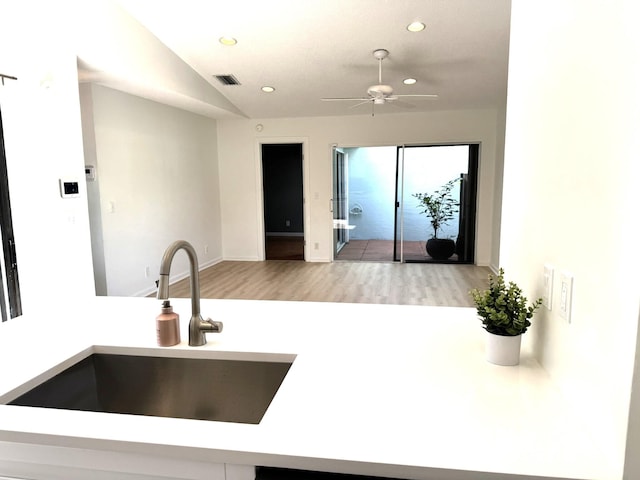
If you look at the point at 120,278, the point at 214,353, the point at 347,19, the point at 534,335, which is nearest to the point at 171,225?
the point at 120,278

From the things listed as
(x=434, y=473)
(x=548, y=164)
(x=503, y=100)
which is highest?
(x=503, y=100)

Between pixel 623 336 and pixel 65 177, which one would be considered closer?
pixel 623 336

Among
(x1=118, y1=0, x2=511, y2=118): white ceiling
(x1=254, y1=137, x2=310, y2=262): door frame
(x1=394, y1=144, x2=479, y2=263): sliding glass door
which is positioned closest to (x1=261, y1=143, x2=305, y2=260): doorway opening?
(x1=254, y1=137, x2=310, y2=262): door frame

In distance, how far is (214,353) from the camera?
117 centimetres

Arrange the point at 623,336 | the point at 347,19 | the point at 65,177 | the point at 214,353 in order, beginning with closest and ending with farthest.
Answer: the point at 623,336 → the point at 214,353 → the point at 65,177 → the point at 347,19

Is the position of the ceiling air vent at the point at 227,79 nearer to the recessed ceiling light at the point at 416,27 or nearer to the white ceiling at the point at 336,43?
the white ceiling at the point at 336,43

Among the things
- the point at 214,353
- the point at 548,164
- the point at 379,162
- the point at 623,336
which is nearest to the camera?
the point at 623,336

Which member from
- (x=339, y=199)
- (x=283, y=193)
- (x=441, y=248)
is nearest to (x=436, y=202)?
(x=441, y=248)

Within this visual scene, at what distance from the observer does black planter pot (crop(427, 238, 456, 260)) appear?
665 cm

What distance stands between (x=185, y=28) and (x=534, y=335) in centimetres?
402

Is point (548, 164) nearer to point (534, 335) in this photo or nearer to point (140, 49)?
point (534, 335)

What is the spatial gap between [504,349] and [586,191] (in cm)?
44

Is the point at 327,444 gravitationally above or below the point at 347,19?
below

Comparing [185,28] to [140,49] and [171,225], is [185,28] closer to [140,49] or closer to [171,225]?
[140,49]
